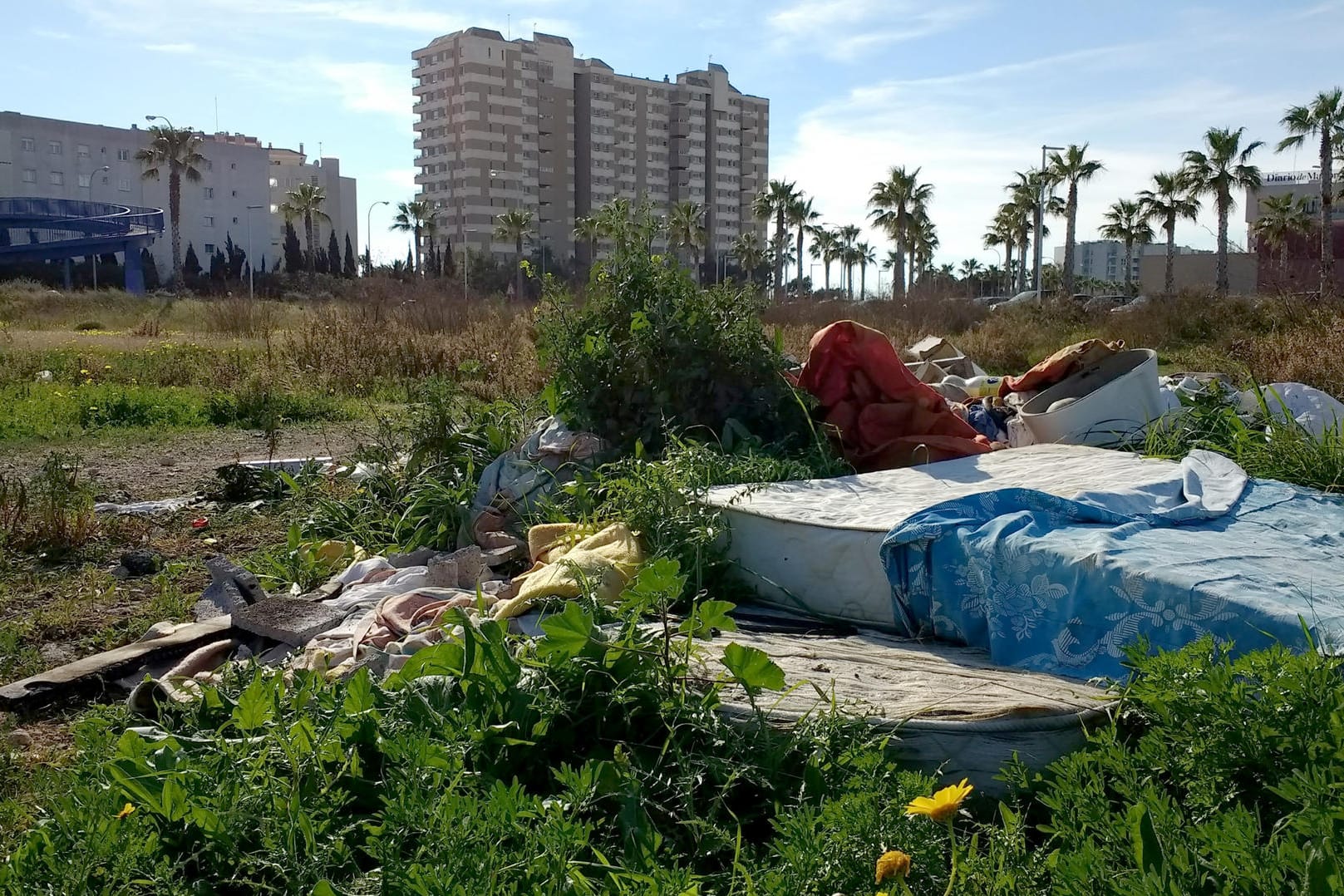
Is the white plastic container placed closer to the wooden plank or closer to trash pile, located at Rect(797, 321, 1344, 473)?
trash pile, located at Rect(797, 321, 1344, 473)

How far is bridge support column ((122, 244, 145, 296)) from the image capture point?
51.2 meters

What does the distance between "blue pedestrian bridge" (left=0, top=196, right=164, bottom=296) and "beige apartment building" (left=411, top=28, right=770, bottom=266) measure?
3956 cm

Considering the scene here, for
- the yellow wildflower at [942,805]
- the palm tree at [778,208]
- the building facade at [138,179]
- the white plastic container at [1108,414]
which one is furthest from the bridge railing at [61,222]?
the yellow wildflower at [942,805]

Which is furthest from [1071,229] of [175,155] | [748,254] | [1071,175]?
[175,155]

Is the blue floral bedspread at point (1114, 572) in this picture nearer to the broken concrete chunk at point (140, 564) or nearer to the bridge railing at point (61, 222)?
the broken concrete chunk at point (140, 564)

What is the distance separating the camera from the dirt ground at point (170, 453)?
7.93 meters

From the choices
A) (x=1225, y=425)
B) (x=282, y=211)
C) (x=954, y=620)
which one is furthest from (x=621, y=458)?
(x=282, y=211)

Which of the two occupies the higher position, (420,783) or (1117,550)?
(1117,550)

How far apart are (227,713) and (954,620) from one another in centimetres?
221

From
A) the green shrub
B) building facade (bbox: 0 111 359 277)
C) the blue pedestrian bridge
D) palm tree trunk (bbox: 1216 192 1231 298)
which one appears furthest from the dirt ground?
building facade (bbox: 0 111 359 277)

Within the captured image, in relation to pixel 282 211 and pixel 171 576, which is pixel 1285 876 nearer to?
pixel 171 576

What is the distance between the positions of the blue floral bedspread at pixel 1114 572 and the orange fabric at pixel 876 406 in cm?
146

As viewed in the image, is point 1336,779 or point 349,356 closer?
point 1336,779

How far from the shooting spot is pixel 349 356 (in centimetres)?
1409
